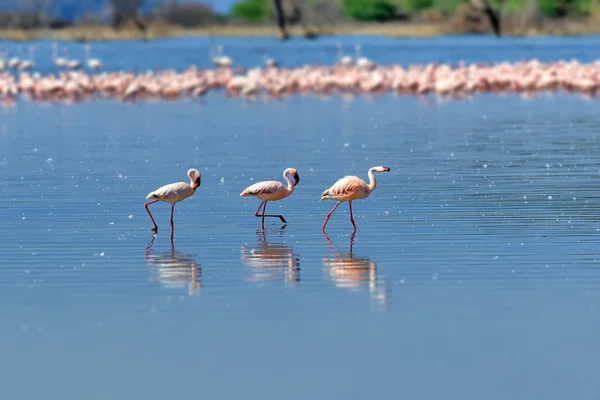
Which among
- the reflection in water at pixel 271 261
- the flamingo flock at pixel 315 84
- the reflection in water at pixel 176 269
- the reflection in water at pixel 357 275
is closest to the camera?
the reflection in water at pixel 357 275

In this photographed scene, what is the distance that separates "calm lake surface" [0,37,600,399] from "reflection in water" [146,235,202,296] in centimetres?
3

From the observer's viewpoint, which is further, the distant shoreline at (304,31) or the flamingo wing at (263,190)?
the distant shoreline at (304,31)

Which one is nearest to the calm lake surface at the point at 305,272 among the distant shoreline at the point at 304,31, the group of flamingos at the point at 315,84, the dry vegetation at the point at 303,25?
the group of flamingos at the point at 315,84

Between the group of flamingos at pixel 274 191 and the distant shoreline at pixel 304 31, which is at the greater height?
the distant shoreline at pixel 304 31

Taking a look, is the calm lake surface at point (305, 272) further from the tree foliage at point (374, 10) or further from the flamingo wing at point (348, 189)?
the tree foliage at point (374, 10)

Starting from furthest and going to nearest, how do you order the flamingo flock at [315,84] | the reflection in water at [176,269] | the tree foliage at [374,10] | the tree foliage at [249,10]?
the tree foliage at [249,10] < the tree foliage at [374,10] < the flamingo flock at [315,84] < the reflection in water at [176,269]

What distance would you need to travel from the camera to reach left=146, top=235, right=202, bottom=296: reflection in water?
8805mm

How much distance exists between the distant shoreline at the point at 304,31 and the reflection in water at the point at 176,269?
212 feet

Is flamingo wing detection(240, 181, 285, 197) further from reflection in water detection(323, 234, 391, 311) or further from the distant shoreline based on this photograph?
the distant shoreline

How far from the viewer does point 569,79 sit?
32.6 metres

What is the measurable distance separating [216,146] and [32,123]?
621cm

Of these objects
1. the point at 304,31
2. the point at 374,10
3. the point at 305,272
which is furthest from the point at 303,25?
the point at 305,272

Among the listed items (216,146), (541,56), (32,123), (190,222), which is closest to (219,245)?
(190,222)

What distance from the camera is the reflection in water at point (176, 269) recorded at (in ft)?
28.9
